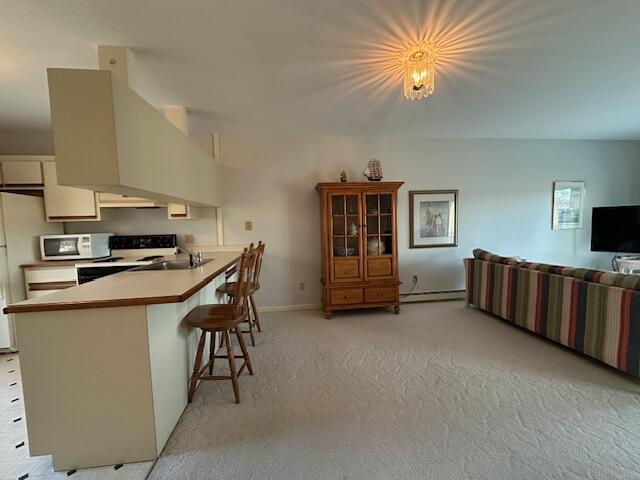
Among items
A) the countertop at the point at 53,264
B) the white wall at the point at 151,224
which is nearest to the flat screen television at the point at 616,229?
the white wall at the point at 151,224

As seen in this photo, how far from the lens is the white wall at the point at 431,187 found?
3.93 metres

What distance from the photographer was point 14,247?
9.50 feet

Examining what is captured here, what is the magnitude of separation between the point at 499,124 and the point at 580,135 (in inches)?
69.1

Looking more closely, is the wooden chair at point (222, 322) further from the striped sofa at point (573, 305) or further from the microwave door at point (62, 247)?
the striped sofa at point (573, 305)

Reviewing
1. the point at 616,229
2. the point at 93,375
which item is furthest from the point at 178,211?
the point at 616,229

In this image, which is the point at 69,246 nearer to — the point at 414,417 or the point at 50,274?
the point at 50,274

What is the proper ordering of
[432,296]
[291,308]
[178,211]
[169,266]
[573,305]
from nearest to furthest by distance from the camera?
[573,305] → [169,266] → [178,211] → [291,308] → [432,296]

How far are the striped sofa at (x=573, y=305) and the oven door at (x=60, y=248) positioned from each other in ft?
16.0

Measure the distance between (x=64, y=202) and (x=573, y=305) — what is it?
536 cm

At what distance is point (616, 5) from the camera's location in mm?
1650

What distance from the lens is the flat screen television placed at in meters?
4.02

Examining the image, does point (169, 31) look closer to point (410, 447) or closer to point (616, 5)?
point (616, 5)

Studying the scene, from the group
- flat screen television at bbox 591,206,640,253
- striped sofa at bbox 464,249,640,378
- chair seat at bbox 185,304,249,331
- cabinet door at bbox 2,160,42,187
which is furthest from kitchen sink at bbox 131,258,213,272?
flat screen television at bbox 591,206,640,253

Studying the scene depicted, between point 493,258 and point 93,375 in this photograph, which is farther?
point 493,258
